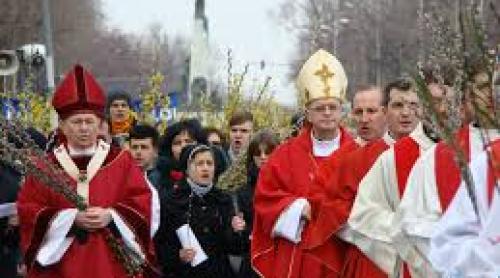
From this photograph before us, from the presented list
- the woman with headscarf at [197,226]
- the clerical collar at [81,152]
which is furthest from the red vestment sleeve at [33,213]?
the woman with headscarf at [197,226]

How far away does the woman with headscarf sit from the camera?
7.40m

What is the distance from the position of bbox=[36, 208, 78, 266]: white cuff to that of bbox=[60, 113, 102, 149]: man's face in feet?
1.32

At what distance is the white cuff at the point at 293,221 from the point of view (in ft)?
21.4

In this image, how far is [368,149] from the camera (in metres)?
6.09

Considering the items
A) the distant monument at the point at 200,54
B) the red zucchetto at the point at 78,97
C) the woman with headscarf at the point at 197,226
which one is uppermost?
the distant monument at the point at 200,54

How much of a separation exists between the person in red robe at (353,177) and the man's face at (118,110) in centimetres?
336

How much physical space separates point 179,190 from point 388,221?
2.26m

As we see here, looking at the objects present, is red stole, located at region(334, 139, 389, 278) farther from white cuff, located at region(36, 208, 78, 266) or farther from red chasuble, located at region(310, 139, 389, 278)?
white cuff, located at region(36, 208, 78, 266)

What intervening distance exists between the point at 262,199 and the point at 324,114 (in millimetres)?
614

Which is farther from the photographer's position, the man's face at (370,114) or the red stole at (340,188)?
the man's face at (370,114)

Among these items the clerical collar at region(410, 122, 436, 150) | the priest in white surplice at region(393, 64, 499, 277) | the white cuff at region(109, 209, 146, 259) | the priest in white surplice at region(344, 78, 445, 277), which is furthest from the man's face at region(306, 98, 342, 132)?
the priest in white surplice at region(393, 64, 499, 277)

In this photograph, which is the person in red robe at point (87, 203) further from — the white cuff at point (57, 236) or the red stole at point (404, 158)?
the red stole at point (404, 158)

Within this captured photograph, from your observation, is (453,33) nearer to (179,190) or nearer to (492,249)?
(492,249)

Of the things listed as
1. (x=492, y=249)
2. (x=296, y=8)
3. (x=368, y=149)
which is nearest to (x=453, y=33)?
(x=492, y=249)
